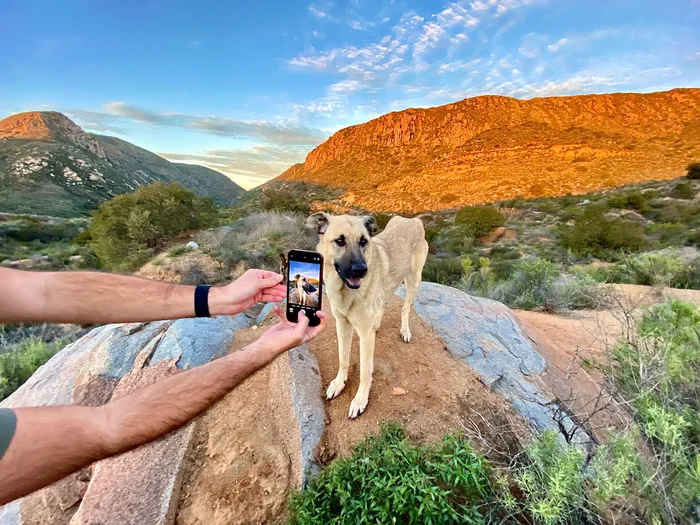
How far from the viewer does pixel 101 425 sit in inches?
47.8

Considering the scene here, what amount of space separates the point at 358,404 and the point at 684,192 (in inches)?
1152

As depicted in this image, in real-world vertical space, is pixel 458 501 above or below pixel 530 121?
below

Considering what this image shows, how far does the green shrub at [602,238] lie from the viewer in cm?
1320

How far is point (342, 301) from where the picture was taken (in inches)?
125

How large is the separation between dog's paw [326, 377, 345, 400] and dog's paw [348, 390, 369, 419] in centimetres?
28

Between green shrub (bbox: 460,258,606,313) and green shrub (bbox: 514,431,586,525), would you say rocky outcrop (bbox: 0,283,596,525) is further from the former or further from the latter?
green shrub (bbox: 460,258,606,313)

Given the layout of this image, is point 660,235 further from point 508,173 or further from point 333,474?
point 508,173

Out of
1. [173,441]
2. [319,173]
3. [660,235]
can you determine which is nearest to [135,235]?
[173,441]

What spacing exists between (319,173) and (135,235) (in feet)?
147

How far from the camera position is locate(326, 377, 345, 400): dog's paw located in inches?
136

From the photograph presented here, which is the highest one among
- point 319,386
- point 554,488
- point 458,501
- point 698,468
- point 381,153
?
point 381,153

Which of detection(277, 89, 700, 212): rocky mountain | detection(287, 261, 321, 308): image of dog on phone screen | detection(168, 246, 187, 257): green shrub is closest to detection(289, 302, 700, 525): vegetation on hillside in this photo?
detection(287, 261, 321, 308): image of dog on phone screen

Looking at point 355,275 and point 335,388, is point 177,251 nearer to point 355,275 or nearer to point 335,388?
point 335,388

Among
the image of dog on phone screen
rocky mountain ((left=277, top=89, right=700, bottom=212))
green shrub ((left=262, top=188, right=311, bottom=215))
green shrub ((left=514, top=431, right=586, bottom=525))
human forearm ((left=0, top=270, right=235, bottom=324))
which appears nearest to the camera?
green shrub ((left=514, top=431, right=586, bottom=525))
